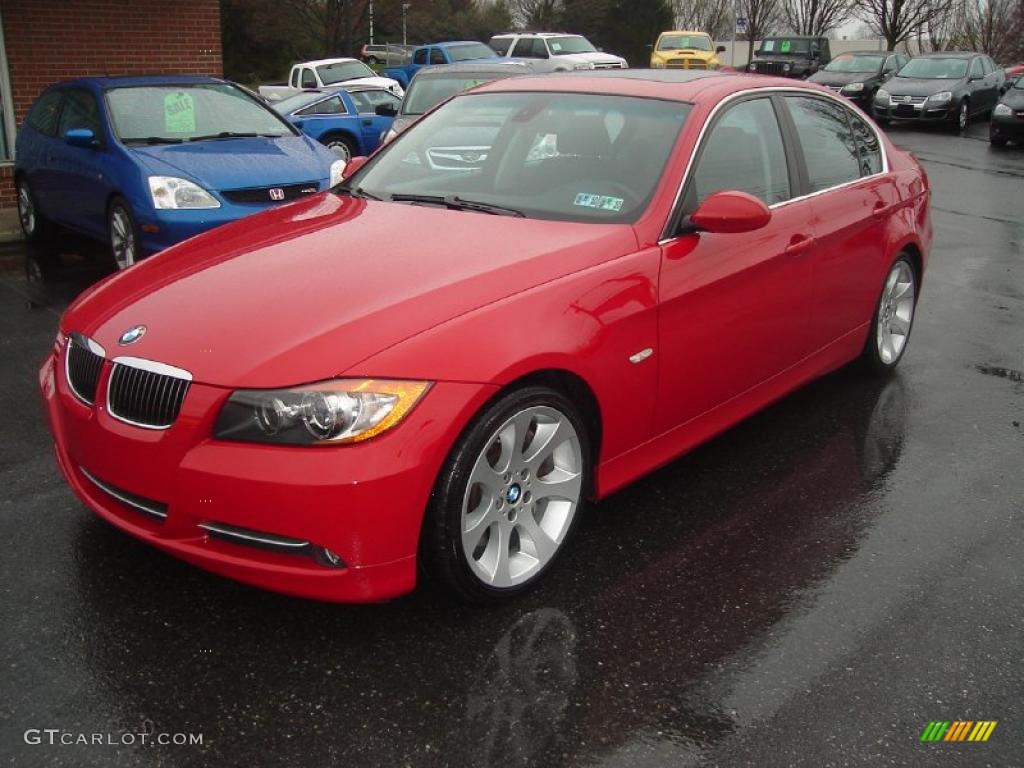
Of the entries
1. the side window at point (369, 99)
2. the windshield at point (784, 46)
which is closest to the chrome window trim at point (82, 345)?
the side window at point (369, 99)

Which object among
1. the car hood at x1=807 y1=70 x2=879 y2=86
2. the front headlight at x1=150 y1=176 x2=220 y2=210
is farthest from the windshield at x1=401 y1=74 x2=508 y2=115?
the car hood at x1=807 y1=70 x2=879 y2=86

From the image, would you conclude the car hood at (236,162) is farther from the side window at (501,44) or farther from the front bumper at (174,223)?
the side window at (501,44)

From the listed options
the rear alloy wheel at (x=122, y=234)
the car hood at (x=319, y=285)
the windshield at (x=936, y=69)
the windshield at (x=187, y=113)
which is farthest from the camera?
the windshield at (x=936, y=69)

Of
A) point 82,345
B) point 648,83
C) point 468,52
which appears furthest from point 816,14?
point 82,345

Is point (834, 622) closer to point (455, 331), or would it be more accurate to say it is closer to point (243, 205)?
point (455, 331)

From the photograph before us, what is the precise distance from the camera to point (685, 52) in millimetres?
33500

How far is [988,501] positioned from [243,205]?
5.55m

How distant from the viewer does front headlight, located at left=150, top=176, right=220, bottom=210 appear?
773 cm

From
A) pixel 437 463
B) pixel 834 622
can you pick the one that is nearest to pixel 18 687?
pixel 437 463

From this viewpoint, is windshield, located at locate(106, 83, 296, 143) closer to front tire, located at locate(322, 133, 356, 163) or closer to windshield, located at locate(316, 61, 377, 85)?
front tire, located at locate(322, 133, 356, 163)

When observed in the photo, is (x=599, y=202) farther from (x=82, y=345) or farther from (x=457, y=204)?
(x=82, y=345)

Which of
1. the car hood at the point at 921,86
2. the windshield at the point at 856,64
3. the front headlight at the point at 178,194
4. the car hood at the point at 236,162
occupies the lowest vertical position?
the front headlight at the point at 178,194

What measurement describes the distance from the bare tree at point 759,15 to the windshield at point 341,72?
33.9 m

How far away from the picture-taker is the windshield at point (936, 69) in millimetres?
24328
